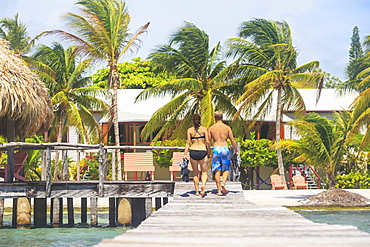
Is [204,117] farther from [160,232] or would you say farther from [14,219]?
[160,232]

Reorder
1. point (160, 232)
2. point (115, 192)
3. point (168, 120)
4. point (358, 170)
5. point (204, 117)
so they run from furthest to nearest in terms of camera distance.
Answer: point (358, 170) → point (168, 120) → point (204, 117) → point (115, 192) → point (160, 232)

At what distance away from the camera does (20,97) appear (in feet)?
59.3

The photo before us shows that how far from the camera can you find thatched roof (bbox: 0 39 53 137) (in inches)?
699

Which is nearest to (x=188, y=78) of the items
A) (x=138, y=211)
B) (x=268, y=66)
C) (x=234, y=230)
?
(x=268, y=66)

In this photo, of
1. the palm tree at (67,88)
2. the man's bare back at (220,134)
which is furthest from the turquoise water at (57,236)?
the palm tree at (67,88)

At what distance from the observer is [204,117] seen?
26.8m

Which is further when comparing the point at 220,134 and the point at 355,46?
Answer: the point at 355,46

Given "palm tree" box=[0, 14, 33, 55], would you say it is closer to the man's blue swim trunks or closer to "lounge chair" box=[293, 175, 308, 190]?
"lounge chair" box=[293, 175, 308, 190]

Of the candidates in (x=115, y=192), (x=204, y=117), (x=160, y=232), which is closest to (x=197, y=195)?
(x=115, y=192)

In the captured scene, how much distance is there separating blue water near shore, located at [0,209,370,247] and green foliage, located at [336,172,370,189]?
26.1 ft

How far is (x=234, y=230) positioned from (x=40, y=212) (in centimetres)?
1292

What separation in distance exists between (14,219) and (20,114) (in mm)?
3074

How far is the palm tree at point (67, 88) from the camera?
30484 millimetres

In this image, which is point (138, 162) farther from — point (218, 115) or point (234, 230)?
point (234, 230)
